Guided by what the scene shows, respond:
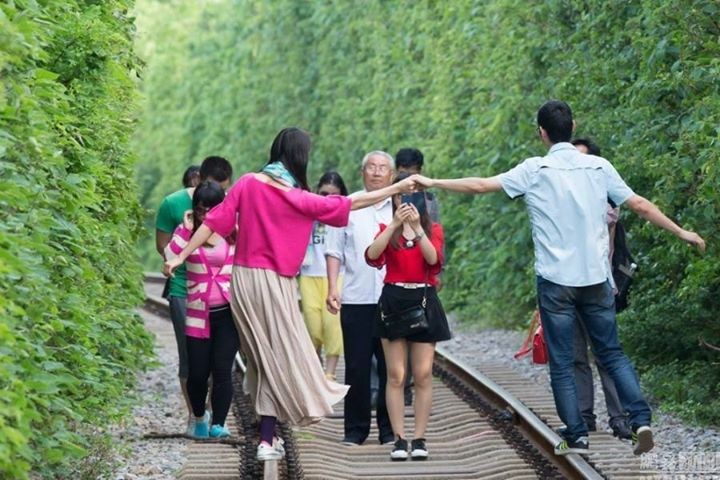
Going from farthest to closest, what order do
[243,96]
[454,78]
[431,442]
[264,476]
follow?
1. [243,96]
2. [454,78]
3. [431,442]
4. [264,476]

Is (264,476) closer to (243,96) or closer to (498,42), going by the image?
(498,42)

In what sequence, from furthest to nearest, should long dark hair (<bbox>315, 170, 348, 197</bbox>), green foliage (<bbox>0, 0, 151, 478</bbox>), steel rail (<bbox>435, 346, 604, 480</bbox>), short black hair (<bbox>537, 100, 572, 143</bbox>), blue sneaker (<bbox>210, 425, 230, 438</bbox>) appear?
long dark hair (<bbox>315, 170, 348, 197</bbox>), blue sneaker (<bbox>210, 425, 230, 438</bbox>), short black hair (<bbox>537, 100, 572, 143</bbox>), steel rail (<bbox>435, 346, 604, 480</bbox>), green foliage (<bbox>0, 0, 151, 478</bbox>)

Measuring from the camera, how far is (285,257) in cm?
952

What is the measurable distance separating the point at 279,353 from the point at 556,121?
2199 millimetres

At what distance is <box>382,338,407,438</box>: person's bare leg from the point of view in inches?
408

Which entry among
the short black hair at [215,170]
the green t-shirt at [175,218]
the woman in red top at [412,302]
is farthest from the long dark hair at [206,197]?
the woman in red top at [412,302]

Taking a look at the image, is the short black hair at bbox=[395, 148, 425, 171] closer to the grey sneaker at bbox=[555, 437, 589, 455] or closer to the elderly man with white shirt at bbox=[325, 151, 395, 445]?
the elderly man with white shirt at bbox=[325, 151, 395, 445]

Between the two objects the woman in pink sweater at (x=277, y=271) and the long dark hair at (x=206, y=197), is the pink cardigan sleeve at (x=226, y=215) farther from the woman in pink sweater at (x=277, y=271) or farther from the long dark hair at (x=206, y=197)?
the long dark hair at (x=206, y=197)

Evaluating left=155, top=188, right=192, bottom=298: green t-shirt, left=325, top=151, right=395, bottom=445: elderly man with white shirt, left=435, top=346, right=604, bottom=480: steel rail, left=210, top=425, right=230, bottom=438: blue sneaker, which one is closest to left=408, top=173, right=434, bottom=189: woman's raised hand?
left=325, top=151, right=395, bottom=445: elderly man with white shirt

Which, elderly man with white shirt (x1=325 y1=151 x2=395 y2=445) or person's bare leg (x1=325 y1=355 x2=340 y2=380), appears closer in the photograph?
elderly man with white shirt (x1=325 y1=151 x2=395 y2=445)

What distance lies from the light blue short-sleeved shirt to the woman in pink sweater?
2.56ft

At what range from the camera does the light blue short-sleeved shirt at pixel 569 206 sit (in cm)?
961

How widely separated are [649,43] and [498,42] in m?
7.92

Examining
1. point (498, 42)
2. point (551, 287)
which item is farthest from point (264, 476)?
point (498, 42)
